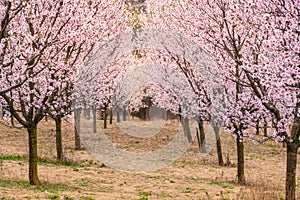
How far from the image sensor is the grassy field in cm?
1213

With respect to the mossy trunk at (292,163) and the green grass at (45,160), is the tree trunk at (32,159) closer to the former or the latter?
the green grass at (45,160)

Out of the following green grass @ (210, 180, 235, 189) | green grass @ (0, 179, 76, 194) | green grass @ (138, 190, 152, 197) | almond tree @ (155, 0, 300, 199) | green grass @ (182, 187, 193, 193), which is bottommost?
green grass @ (210, 180, 235, 189)

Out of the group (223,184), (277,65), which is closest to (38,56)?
(277,65)

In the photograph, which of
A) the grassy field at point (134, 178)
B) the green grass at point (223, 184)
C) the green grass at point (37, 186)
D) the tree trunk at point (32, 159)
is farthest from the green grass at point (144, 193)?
the green grass at point (223, 184)

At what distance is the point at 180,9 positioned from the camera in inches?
776

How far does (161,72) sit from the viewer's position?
29656mm

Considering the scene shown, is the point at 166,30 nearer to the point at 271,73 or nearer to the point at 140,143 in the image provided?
the point at 140,143

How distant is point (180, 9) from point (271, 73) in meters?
11.2

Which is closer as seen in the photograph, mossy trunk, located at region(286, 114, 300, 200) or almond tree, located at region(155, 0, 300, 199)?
almond tree, located at region(155, 0, 300, 199)

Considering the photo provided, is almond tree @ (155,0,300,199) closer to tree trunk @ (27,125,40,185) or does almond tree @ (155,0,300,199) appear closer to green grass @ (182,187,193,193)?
green grass @ (182,187,193,193)

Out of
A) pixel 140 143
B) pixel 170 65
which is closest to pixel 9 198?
pixel 170 65

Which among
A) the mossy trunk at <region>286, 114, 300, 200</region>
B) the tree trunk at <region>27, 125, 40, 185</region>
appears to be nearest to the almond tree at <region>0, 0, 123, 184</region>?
the tree trunk at <region>27, 125, 40, 185</region>

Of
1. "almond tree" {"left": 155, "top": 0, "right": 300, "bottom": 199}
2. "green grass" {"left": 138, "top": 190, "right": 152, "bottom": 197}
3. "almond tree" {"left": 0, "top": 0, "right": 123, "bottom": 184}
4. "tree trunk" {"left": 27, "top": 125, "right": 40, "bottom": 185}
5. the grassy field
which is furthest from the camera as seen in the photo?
"tree trunk" {"left": 27, "top": 125, "right": 40, "bottom": 185}

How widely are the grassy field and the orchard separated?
331mm
